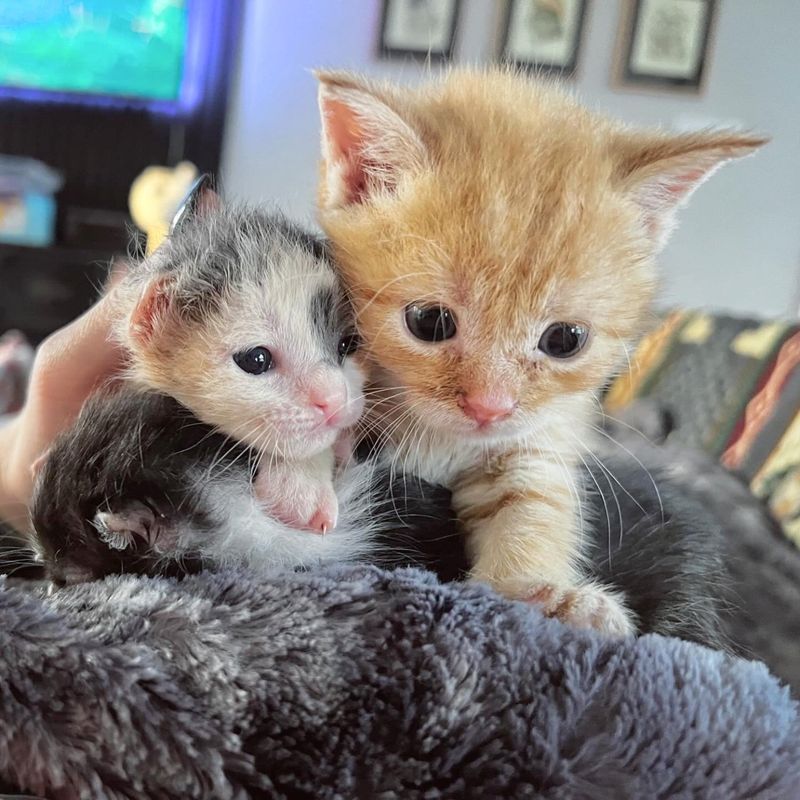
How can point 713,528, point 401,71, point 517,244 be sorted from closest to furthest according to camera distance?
point 517,244
point 713,528
point 401,71

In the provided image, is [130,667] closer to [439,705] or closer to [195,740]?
[195,740]

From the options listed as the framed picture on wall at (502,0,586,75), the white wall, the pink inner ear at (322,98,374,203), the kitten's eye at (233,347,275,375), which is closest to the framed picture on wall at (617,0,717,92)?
the white wall

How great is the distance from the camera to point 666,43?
10.1ft

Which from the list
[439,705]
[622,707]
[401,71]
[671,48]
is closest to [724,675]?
[622,707]

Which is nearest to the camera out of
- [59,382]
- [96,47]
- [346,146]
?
[346,146]

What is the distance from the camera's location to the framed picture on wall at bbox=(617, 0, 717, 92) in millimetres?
3049

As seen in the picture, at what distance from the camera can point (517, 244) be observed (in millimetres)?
739

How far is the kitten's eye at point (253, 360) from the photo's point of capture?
0.70m

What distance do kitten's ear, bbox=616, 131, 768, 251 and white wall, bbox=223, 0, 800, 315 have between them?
2.30m

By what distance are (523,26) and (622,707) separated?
310 centimetres

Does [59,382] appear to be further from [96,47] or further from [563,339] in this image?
[96,47]

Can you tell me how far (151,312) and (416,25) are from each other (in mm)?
2765

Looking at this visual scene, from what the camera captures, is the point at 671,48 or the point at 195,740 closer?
the point at 195,740

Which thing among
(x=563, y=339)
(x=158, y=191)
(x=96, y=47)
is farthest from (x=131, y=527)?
(x=96, y=47)
